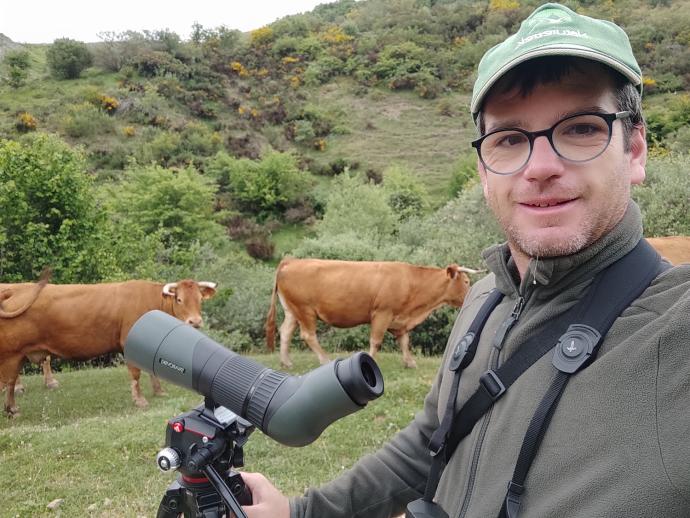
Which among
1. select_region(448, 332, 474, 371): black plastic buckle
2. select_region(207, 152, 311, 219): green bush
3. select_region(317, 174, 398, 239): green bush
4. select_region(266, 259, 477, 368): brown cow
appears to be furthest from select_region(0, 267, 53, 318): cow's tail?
select_region(207, 152, 311, 219): green bush

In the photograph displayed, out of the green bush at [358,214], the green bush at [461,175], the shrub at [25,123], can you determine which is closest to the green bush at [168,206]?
the green bush at [358,214]

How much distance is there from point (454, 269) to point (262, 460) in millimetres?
6014

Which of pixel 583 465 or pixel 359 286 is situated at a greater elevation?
pixel 583 465

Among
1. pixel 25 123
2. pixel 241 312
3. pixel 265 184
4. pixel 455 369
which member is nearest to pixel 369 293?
pixel 241 312

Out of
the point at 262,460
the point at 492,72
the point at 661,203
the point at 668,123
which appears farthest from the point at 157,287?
the point at 668,123

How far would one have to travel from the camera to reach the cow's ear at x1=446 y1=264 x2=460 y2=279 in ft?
35.5

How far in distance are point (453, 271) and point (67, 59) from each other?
60060 millimetres

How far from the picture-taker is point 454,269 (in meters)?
10.8

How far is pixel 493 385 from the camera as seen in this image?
148 cm

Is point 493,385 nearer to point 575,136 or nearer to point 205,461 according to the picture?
point 575,136

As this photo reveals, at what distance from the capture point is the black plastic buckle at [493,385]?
4.84 ft

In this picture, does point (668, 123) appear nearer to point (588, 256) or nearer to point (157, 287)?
point (157, 287)

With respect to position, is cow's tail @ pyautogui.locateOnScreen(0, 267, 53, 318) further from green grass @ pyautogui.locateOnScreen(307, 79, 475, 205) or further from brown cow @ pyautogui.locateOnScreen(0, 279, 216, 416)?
green grass @ pyautogui.locateOnScreen(307, 79, 475, 205)

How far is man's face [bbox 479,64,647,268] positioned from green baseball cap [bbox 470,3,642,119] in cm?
6
